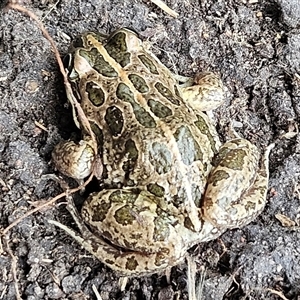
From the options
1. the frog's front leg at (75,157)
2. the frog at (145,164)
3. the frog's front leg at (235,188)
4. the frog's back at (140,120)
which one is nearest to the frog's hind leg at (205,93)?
the frog at (145,164)

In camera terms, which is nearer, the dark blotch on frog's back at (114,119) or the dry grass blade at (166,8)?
the dark blotch on frog's back at (114,119)

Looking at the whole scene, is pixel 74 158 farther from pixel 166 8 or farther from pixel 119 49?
pixel 166 8

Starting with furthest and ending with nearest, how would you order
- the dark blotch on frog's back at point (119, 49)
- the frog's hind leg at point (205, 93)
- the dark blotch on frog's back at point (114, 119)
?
the frog's hind leg at point (205, 93), the dark blotch on frog's back at point (119, 49), the dark blotch on frog's back at point (114, 119)

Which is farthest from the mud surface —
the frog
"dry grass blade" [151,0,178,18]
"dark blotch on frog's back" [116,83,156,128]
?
"dark blotch on frog's back" [116,83,156,128]

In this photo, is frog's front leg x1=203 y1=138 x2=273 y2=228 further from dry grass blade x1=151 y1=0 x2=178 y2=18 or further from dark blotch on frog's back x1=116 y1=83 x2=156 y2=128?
dry grass blade x1=151 y1=0 x2=178 y2=18

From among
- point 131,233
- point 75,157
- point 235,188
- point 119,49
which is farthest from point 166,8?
point 131,233

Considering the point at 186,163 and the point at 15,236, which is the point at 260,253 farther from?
the point at 15,236

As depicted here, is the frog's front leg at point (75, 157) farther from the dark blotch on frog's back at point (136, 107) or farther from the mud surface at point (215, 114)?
the dark blotch on frog's back at point (136, 107)
